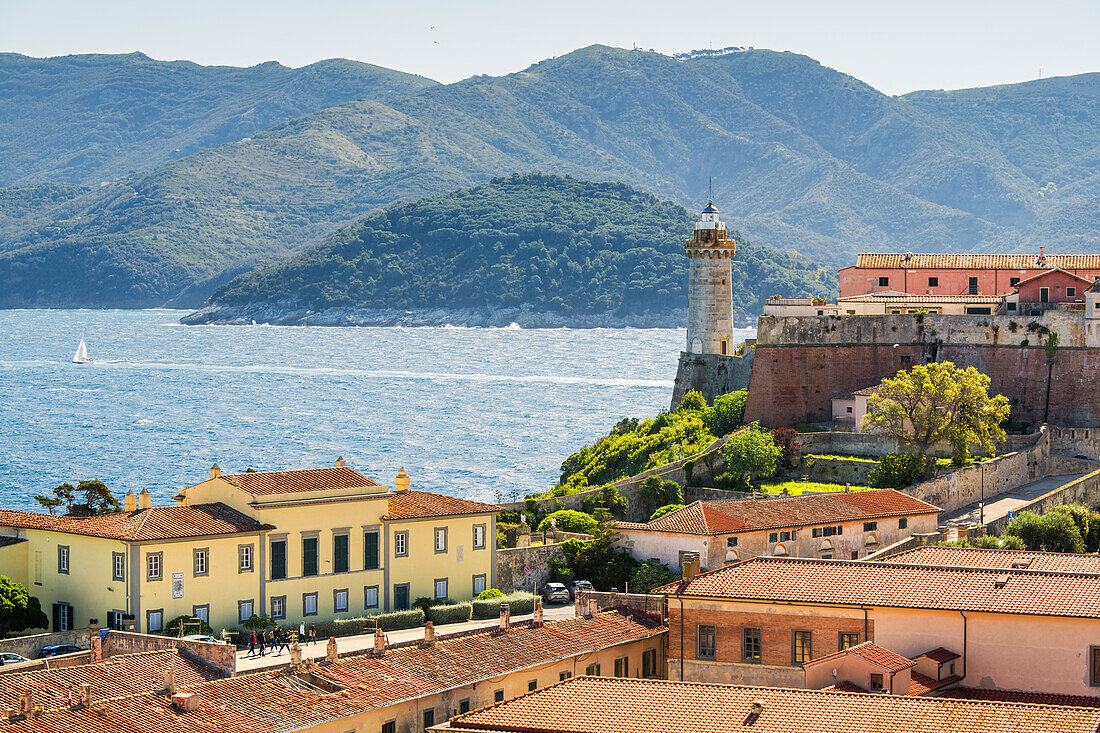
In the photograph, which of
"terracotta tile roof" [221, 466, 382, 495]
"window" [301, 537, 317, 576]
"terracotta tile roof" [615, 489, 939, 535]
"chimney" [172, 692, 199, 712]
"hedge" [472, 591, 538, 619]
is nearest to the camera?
"chimney" [172, 692, 199, 712]

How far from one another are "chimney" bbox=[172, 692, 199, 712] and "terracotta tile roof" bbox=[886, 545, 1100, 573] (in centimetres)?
1750

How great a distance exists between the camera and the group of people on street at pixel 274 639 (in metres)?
43.3

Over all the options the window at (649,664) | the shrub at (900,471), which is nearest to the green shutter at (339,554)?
the window at (649,664)

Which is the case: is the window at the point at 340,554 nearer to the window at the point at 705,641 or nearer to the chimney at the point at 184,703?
the window at the point at 705,641

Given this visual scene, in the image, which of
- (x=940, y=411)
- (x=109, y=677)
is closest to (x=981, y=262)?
(x=940, y=411)

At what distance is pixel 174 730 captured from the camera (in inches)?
1238

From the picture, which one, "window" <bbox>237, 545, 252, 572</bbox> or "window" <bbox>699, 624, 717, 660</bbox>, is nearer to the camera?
"window" <bbox>699, 624, 717, 660</bbox>

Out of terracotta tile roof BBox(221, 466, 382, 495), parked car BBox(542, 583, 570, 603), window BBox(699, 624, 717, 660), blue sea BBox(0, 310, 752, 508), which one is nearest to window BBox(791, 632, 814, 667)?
window BBox(699, 624, 717, 660)

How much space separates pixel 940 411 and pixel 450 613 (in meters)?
26.7

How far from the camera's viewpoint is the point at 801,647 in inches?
1464

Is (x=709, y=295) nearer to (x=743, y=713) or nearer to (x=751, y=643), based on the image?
(x=751, y=643)

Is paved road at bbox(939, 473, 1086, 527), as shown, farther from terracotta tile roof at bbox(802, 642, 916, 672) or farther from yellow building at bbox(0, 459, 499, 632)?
terracotta tile roof at bbox(802, 642, 916, 672)

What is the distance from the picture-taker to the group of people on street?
43.3m

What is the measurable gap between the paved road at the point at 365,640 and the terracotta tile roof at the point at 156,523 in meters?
3.91
